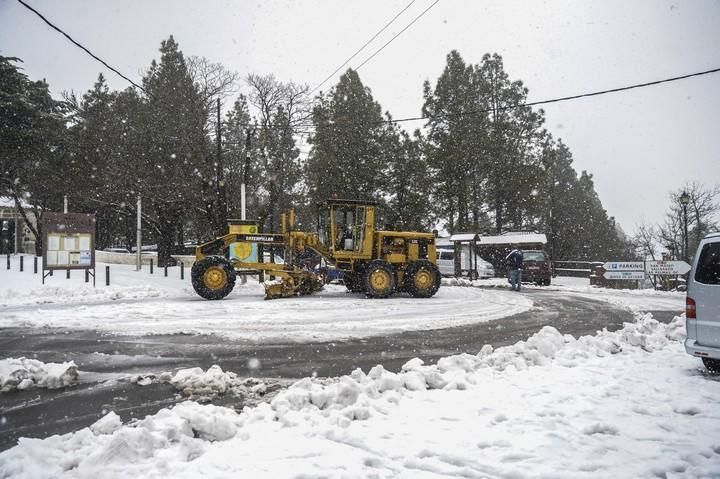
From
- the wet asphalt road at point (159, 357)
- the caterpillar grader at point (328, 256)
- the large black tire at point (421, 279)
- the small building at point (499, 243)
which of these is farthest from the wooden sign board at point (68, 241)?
the small building at point (499, 243)

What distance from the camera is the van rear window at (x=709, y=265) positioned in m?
5.43

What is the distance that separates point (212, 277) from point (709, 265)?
11886 millimetres

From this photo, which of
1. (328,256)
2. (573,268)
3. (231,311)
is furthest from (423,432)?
(573,268)

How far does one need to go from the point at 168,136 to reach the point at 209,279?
58.7ft

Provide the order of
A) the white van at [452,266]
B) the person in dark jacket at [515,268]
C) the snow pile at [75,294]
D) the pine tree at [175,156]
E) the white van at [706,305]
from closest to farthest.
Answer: the white van at [706,305], the snow pile at [75,294], the person in dark jacket at [515,268], the pine tree at [175,156], the white van at [452,266]

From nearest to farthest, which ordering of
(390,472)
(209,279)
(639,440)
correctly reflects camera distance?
(390,472)
(639,440)
(209,279)

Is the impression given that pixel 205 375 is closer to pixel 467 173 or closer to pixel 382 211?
pixel 382 211

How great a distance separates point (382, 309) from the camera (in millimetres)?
12188

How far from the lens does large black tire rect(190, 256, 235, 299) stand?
45.0 ft

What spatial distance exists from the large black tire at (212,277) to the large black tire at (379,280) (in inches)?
162

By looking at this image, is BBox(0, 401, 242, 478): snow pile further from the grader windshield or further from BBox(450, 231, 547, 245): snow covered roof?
BBox(450, 231, 547, 245): snow covered roof

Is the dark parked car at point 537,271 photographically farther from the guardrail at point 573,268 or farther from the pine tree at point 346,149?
the pine tree at point 346,149

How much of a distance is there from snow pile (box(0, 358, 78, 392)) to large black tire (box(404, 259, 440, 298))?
1101 cm

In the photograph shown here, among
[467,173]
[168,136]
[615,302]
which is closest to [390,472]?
[615,302]
